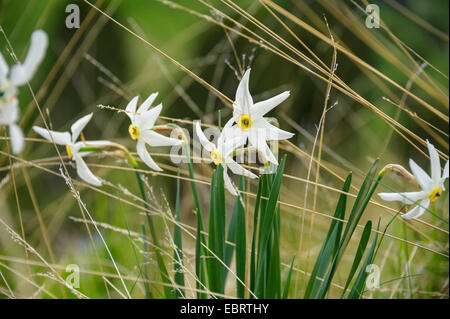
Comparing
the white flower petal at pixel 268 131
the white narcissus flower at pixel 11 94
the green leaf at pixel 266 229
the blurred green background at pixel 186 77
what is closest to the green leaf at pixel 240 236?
the green leaf at pixel 266 229

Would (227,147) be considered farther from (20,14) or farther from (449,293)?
(20,14)

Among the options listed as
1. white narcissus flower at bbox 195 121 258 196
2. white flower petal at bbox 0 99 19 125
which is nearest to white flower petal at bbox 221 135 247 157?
white narcissus flower at bbox 195 121 258 196

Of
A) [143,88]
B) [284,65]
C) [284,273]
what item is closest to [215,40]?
[284,65]

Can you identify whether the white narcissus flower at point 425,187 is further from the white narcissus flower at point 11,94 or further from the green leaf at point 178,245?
the white narcissus flower at point 11,94

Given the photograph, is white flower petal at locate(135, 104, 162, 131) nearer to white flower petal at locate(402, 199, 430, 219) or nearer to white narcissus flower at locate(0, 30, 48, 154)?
white narcissus flower at locate(0, 30, 48, 154)

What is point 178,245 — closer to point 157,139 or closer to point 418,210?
point 157,139

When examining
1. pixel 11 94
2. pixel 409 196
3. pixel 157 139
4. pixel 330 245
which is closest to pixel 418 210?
pixel 409 196

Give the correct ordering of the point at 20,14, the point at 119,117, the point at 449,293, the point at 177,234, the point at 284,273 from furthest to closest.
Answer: the point at 119,117 → the point at 20,14 → the point at 284,273 → the point at 449,293 → the point at 177,234
